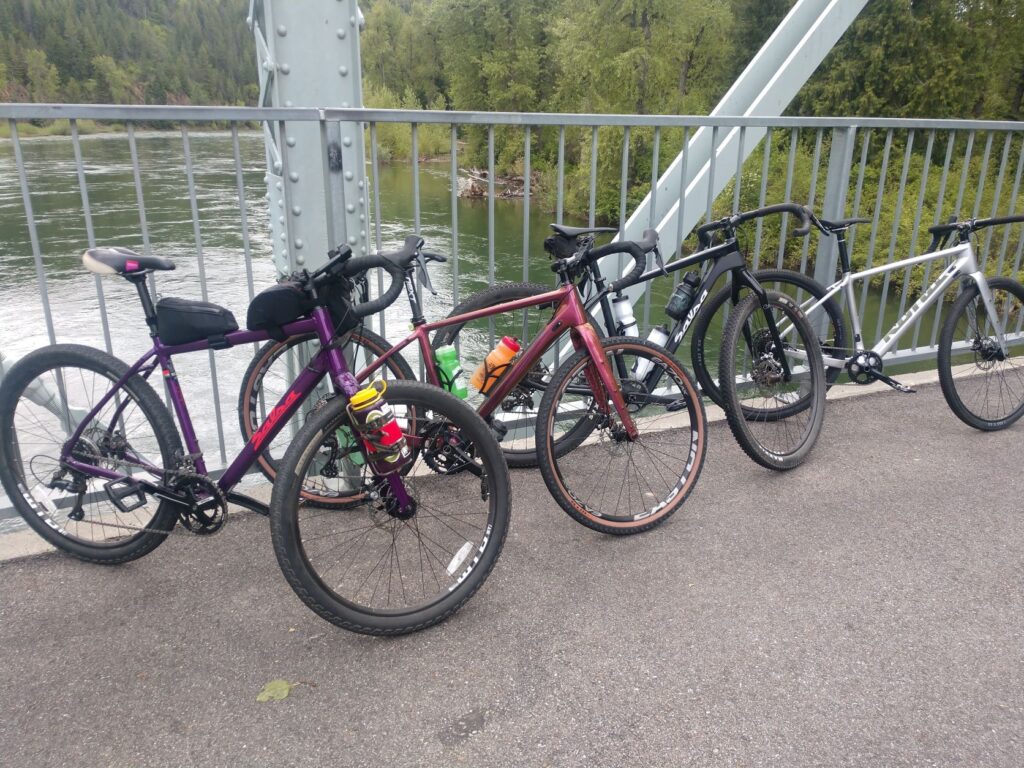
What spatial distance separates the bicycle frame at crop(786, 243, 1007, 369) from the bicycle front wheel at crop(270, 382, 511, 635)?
2105 mm

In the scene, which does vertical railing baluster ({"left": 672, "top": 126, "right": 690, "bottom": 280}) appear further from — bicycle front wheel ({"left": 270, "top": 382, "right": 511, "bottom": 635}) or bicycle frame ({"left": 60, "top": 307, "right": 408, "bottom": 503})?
bicycle frame ({"left": 60, "top": 307, "right": 408, "bottom": 503})

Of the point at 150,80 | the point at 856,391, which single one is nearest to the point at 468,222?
the point at 856,391

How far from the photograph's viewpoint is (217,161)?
28.4m

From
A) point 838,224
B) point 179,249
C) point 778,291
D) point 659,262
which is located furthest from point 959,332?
point 179,249

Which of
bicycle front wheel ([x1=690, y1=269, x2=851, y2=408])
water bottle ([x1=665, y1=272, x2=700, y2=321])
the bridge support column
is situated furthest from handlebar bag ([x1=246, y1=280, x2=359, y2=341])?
bicycle front wheel ([x1=690, y1=269, x2=851, y2=408])

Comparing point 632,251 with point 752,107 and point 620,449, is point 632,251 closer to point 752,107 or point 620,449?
point 620,449

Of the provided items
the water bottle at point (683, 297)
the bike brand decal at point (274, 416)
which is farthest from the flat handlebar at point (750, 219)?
the bike brand decal at point (274, 416)

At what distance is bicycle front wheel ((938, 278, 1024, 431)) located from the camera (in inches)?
158

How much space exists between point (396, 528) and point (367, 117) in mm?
1537

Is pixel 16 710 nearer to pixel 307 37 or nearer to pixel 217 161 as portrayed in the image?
pixel 307 37

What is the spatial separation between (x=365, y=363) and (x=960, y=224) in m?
3.03

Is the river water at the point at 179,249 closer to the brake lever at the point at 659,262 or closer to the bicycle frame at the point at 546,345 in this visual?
the bicycle frame at the point at 546,345

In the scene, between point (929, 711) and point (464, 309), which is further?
point (464, 309)

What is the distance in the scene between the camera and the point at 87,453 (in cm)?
267
